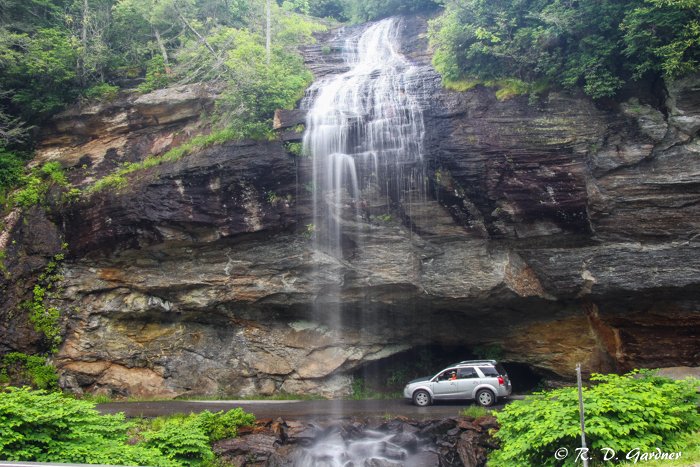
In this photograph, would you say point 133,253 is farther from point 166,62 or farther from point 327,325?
point 166,62

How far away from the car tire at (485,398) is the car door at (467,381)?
21cm

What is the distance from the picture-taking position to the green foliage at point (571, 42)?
14078 mm

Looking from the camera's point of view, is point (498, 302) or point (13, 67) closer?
point (498, 302)

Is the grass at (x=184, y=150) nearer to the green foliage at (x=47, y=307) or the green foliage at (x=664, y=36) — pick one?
the green foliage at (x=47, y=307)

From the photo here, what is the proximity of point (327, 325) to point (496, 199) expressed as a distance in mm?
7479

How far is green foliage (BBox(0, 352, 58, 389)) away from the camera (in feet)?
54.9

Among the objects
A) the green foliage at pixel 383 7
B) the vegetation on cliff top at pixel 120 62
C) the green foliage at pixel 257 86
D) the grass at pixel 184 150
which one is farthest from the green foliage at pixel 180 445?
the green foliage at pixel 383 7

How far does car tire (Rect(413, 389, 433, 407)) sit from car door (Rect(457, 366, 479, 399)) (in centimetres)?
103

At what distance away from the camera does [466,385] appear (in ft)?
50.1

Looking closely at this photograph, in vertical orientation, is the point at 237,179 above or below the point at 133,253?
above

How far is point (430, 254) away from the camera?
1669cm

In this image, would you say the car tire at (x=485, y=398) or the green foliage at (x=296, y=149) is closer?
the car tire at (x=485, y=398)

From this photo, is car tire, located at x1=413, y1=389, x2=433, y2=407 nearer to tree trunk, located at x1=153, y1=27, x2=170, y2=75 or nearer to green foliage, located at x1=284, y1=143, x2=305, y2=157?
green foliage, located at x1=284, y1=143, x2=305, y2=157

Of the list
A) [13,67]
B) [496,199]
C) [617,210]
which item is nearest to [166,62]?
[13,67]
